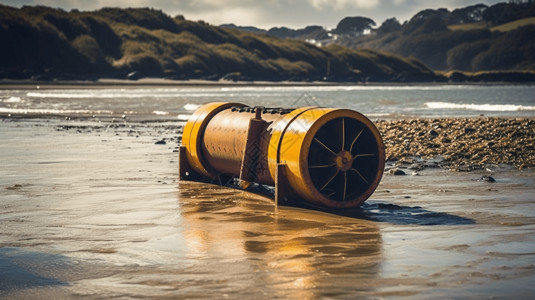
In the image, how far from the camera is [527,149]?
587 inches

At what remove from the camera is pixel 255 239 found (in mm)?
7879

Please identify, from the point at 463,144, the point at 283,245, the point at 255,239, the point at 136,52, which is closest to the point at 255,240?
the point at 255,239

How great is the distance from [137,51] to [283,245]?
150312 mm

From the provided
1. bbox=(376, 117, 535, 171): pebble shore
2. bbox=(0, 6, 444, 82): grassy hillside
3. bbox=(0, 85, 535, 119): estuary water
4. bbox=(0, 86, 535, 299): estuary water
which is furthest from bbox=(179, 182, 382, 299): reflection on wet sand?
bbox=(0, 6, 444, 82): grassy hillside

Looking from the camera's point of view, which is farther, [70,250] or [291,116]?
[291,116]

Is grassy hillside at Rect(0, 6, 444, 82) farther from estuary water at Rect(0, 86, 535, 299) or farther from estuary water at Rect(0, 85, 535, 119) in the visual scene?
estuary water at Rect(0, 86, 535, 299)

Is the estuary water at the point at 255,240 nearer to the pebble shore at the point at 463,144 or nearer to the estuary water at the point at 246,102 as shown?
the pebble shore at the point at 463,144

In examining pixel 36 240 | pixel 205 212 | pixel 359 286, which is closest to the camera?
pixel 359 286

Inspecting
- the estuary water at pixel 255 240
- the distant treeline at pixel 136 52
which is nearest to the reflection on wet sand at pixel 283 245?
the estuary water at pixel 255 240

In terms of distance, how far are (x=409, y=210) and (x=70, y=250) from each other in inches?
180

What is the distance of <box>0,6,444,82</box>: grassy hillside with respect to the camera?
13075cm

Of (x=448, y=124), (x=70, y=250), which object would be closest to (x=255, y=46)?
(x=448, y=124)

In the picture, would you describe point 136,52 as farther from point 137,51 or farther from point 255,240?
point 255,240

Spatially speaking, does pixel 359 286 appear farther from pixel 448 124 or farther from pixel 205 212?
pixel 448 124
